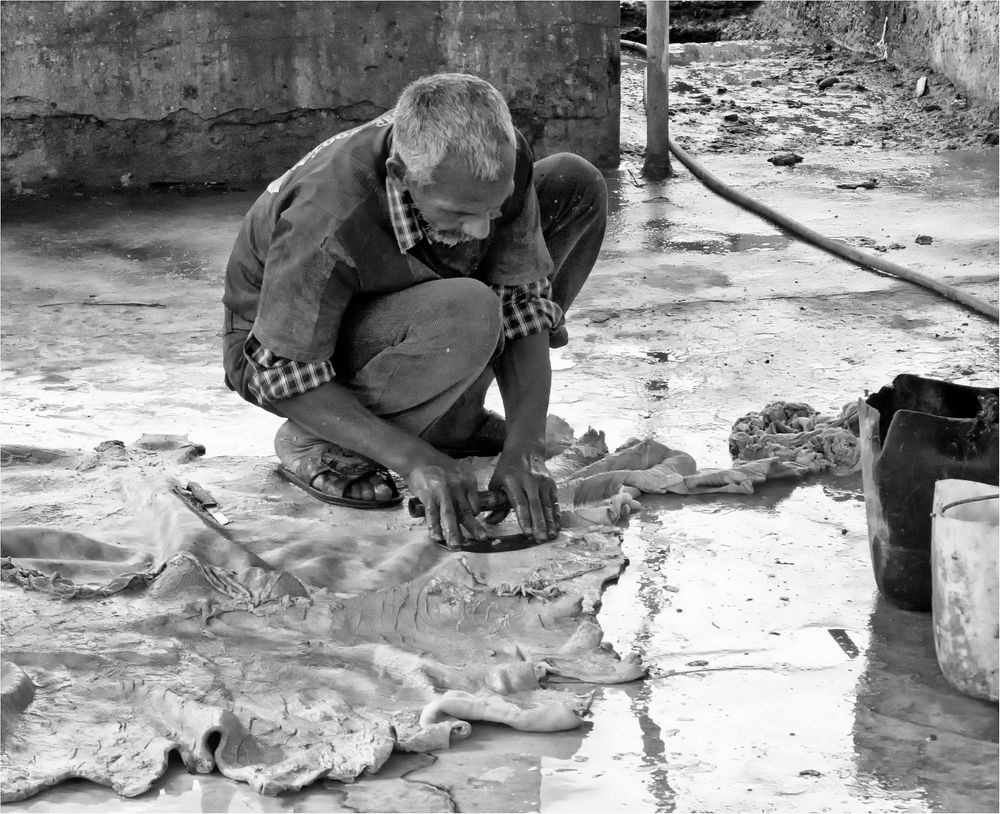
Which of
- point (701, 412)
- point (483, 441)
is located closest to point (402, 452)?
point (483, 441)

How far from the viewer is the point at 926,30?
352 inches

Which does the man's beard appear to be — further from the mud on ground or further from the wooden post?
the mud on ground

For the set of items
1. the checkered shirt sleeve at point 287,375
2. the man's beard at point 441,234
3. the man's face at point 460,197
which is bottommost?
the checkered shirt sleeve at point 287,375

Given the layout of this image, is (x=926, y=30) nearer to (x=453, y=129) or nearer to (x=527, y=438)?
(x=527, y=438)

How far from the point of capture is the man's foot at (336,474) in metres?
3.13

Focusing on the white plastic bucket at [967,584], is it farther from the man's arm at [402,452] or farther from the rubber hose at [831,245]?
the rubber hose at [831,245]

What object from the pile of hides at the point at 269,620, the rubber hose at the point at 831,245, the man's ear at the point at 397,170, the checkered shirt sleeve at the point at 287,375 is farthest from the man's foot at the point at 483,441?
the rubber hose at the point at 831,245

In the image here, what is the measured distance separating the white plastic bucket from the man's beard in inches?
42.7

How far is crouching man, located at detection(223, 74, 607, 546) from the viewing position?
8.48 ft

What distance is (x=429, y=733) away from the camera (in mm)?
2143

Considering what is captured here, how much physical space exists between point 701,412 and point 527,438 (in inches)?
39.3

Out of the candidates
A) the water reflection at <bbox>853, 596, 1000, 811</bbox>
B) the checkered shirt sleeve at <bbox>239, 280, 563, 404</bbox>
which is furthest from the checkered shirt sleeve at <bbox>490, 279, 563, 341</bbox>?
the water reflection at <bbox>853, 596, 1000, 811</bbox>

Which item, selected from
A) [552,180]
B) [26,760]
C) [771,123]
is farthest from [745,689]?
[771,123]

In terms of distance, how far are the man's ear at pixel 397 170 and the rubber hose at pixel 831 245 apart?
2.58 meters
